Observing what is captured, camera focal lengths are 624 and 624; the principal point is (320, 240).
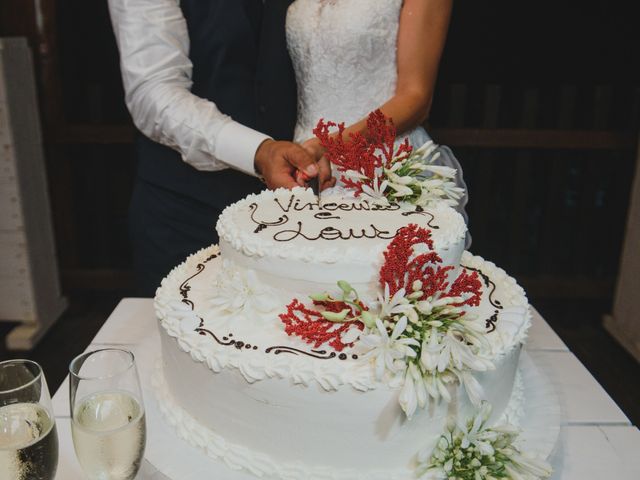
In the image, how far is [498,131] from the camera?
13.5ft

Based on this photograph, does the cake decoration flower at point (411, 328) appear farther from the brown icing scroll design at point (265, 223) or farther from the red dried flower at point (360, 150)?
the red dried flower at point (360, 150)

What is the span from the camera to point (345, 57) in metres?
2.37

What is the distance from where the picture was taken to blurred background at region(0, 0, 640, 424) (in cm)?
417

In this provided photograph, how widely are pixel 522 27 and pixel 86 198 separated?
133 inches

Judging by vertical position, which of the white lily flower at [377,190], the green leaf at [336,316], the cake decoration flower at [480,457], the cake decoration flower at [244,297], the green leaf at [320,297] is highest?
the white lily flower at [377,190]

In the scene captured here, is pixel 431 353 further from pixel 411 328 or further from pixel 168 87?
pixel 168 87

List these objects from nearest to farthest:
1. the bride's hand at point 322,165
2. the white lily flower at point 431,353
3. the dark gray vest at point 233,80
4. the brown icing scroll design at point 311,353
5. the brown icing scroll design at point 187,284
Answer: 1. the white lily flower at point 431,353
2. the brown icing scroll design at point 311,353
3. the brown icing scroll design at point 187,284
4. the bride's hand at point 322,165
5. the dark gray vest at point 233,80

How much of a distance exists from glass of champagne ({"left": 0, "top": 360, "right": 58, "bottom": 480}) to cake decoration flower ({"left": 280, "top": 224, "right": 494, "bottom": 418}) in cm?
45

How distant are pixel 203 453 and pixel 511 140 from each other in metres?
3.37

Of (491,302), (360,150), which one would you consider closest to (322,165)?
(360,150)

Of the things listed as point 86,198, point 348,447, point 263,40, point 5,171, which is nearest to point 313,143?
point 263,40

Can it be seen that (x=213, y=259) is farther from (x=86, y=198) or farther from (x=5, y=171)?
(x=86, y=198)

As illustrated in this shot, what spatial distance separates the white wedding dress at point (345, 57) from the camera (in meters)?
2.31

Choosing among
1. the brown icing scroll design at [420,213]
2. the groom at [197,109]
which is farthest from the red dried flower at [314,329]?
the groom at [197,109]
